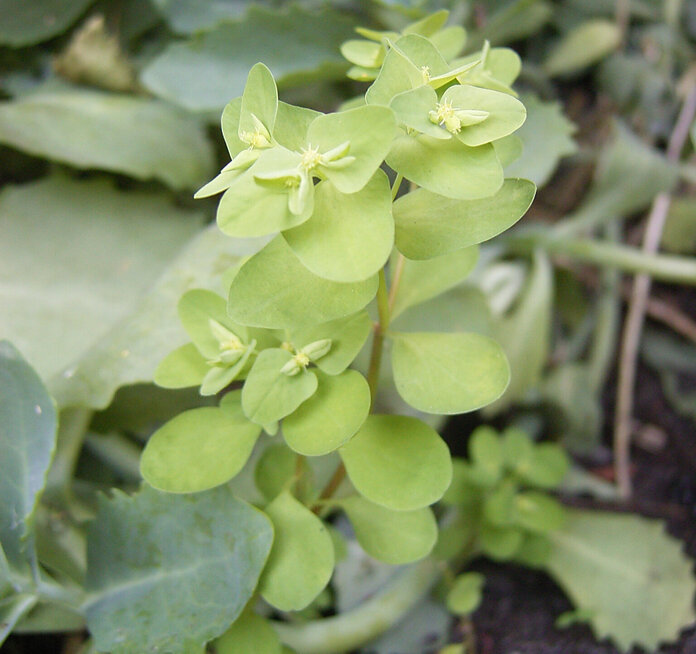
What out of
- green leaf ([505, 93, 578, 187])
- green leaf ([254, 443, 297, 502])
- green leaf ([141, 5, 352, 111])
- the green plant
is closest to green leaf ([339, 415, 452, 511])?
the green plant

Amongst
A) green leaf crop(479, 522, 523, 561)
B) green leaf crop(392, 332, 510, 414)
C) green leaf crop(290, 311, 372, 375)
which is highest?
green leaf crop(290, 311, 372, 375)

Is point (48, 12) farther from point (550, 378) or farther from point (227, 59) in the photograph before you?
point (550, 378)

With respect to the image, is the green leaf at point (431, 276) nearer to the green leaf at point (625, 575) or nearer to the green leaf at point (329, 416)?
the green leaf at point (329, 416)

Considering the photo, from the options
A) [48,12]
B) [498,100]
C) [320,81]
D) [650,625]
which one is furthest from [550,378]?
[48,12]

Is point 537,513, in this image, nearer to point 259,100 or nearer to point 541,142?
point 541,142

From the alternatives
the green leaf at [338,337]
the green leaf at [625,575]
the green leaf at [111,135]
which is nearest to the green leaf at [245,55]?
the green leaf at [111,135]

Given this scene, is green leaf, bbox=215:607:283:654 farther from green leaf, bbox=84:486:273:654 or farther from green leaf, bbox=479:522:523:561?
green leaf, bbox=479:522:523:561
